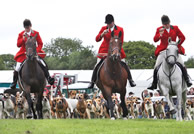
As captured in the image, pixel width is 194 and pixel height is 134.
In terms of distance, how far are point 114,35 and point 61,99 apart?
10.7 metres

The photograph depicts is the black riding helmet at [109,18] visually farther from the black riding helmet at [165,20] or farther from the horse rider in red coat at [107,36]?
the black riding helmet at [165,20]

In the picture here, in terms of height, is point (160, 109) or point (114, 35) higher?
point (114, 35)

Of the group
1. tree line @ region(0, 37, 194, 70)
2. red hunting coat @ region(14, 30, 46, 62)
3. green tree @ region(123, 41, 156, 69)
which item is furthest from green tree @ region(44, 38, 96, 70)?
red hunting coat @ region(14, 30, 46, 62)

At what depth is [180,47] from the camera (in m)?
14.3

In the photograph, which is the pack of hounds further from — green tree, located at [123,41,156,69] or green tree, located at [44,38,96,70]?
green tree, located at [44,38,96,70]

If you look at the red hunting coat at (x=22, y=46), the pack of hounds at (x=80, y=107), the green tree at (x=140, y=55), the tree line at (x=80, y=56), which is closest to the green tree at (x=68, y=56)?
the tree line at (x=80, y=56)

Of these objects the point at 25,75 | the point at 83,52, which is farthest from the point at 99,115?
the point at 83,52

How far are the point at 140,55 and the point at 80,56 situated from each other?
1664 cm

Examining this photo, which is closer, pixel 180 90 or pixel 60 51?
pixel 180 90

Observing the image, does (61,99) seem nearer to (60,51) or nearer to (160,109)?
(160,109)

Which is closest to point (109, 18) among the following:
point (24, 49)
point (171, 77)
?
point (171, 77)

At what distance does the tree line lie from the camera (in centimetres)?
9012

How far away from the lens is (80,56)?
102750mm

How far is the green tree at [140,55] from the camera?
88312 millimetres
